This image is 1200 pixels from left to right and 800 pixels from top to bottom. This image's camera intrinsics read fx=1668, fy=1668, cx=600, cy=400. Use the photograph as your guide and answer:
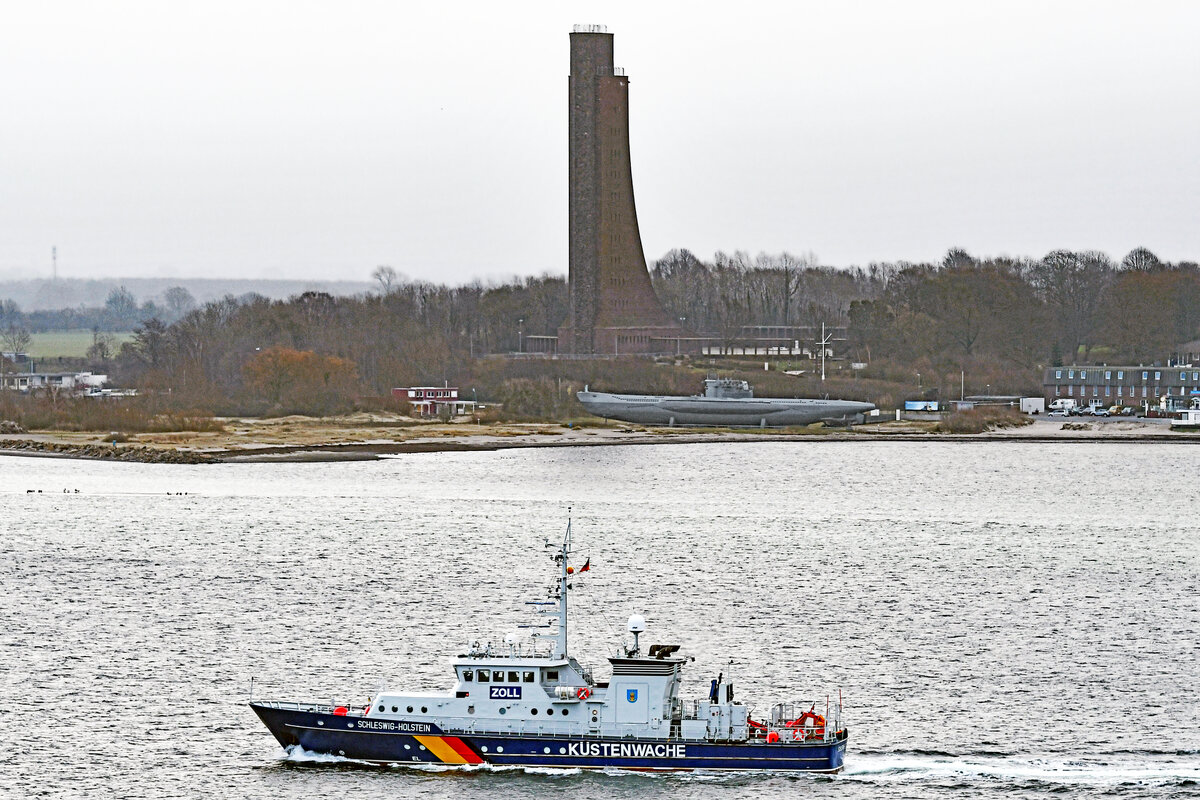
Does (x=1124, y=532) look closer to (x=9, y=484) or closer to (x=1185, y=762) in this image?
(x=1185, y=762)

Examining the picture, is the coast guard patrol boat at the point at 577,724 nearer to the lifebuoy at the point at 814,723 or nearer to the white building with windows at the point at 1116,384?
the lifebuoy at the point at 814,723

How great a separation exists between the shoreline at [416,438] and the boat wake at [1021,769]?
307ft

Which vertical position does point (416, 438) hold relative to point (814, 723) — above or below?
above

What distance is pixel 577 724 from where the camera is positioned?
44.4 meters

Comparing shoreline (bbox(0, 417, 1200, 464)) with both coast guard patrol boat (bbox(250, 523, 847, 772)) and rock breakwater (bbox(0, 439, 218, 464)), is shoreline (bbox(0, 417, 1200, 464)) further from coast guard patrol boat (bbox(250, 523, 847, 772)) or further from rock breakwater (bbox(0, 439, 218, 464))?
coast guard patrol boat (bbox(250, 523, 847, 772))

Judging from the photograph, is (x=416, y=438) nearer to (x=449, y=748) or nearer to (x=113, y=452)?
(x=113, y=452)

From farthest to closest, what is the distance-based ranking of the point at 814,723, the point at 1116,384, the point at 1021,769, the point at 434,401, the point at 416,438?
1. the point at 1116,384
2. the point at 434,401
3. the point at 416,438
4. the point at 1021,769
5. the point at 814,723

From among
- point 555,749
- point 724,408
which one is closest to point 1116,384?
point 724,408

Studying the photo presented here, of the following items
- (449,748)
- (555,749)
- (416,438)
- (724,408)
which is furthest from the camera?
(724,408)

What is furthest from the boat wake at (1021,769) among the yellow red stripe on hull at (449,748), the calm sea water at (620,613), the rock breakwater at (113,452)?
the rock breakwater at (113,452)

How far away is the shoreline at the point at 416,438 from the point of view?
447ft

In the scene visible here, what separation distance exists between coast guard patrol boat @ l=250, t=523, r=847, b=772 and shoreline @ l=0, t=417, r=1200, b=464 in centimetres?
9047

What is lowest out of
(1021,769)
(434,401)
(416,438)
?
(1021,769)

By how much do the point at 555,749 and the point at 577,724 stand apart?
88cm
